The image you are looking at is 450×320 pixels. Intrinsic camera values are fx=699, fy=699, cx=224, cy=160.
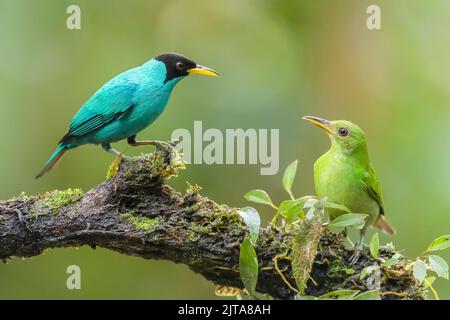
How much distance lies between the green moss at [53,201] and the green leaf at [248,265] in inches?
40.5

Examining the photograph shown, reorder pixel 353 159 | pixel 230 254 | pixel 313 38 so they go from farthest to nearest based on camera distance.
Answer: pixel 313 38 < pixel 353 159 < pixel 230 254

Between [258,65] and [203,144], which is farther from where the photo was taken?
[258,65]

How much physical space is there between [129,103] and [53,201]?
0.99m

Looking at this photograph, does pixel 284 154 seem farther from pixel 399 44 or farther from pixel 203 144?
pixel 399 44

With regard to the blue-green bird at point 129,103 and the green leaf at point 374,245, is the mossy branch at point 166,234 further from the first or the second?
the blue-green bird at point 129,103

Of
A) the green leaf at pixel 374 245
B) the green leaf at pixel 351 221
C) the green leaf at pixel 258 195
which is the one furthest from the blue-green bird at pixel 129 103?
the green leaf at pixel 374 245

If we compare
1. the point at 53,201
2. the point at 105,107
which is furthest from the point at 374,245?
the point at 105,107

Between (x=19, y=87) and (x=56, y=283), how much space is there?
7.04 ft

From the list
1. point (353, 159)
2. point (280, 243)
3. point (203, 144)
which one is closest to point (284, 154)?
point (203, 144)

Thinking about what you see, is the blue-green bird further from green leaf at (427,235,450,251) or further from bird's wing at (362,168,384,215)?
green leaf at (427,235,450,251)

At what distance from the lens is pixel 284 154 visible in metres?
7.66

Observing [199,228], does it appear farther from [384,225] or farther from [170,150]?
[384,225]

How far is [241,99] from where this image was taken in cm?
783

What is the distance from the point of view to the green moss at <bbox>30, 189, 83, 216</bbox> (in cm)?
396
